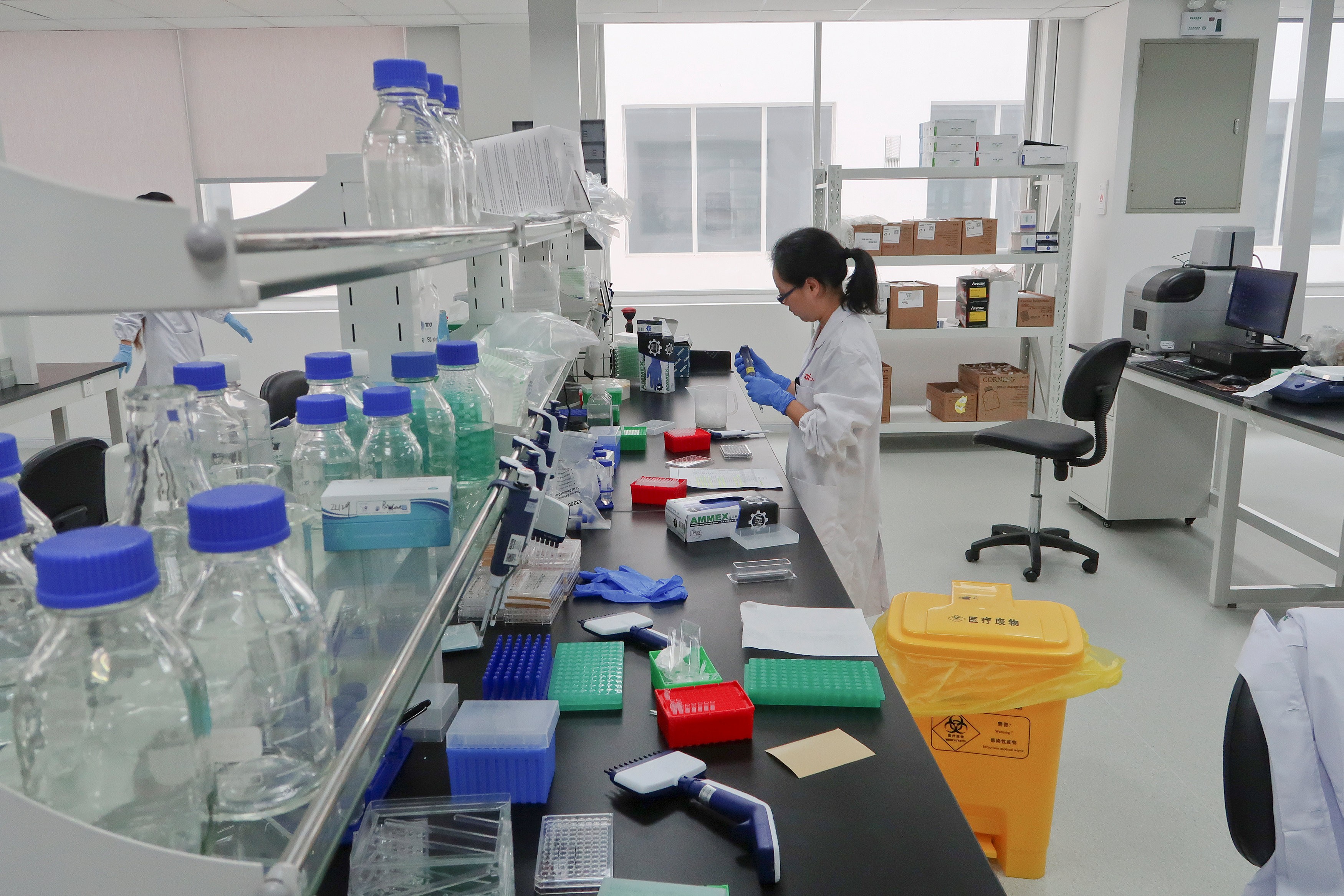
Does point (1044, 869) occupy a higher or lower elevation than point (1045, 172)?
lower

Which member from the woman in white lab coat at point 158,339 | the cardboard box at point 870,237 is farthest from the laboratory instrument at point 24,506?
the cardboard box at point 870,237

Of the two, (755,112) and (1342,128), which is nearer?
(755,112)

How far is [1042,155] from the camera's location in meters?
5.23

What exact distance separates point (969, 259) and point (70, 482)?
4595mm

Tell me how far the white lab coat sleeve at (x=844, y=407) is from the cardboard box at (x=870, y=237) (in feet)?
9.12

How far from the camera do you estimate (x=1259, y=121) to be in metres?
5.41

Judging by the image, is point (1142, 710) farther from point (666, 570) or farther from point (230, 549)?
point (230, 549)

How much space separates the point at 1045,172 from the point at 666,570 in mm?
4366

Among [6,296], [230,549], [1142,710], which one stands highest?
[6,296]

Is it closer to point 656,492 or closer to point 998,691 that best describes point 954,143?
point 656,492

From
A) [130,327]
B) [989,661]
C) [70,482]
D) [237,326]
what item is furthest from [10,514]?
[237,326]

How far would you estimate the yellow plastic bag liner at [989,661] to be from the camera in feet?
6.06

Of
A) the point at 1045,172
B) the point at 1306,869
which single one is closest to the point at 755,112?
the point at 1045,172

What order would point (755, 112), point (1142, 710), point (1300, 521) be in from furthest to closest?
point (755, 112)
point (1300, 521)
point (1142, 710)
